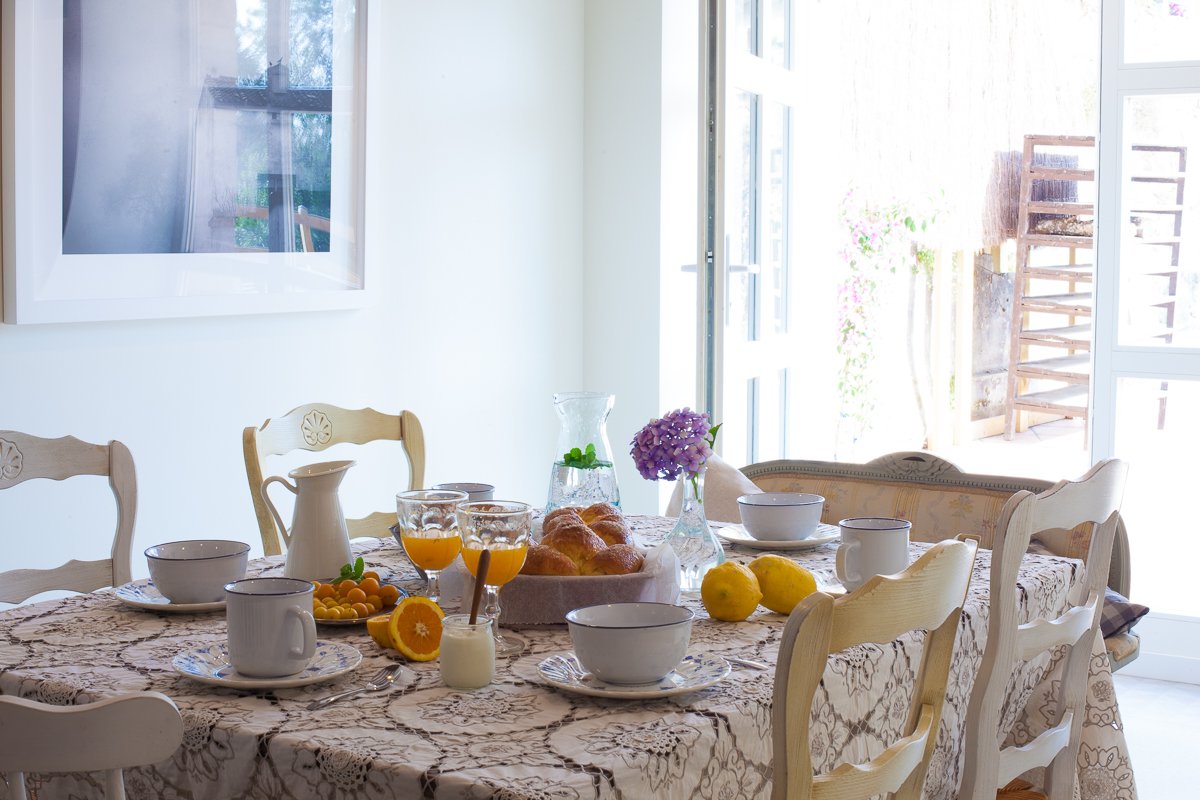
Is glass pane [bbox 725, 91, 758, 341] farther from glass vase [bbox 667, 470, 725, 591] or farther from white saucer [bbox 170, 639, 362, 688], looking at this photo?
white saucer [bbox 170, 639, 362, 688]

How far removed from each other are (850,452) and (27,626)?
4.05 m

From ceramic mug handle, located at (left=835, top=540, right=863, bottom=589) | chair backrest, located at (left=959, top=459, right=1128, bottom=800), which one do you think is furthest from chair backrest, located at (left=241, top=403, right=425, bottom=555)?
chair backrest, located at (left=959, top=459, right=1128, bottom=800)

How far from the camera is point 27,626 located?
1.54 metres

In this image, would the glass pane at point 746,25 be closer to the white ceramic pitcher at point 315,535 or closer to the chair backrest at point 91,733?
the white ceramic pitcher at point 315,535

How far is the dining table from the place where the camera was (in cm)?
107

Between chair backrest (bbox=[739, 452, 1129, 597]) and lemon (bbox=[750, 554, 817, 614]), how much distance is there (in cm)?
95

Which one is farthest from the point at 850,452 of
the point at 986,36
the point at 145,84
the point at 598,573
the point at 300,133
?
the point at 598,573

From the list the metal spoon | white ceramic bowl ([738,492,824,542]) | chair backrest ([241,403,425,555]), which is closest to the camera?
the metal spoon

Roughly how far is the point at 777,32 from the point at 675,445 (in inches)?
111

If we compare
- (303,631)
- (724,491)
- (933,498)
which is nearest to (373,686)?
(303,631)

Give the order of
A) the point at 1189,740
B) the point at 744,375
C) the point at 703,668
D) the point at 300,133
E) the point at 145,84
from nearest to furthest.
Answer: the point at 703,668 → the point at 145,84 → the point at 300,133 → the point at 1189,740 → the point at 744,375

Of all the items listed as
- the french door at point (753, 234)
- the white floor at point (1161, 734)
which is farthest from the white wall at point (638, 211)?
the white floor at point (1161, 734)

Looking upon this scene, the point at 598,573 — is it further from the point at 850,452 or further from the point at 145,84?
the point at 850,452

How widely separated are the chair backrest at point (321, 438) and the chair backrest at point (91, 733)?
1.24m
